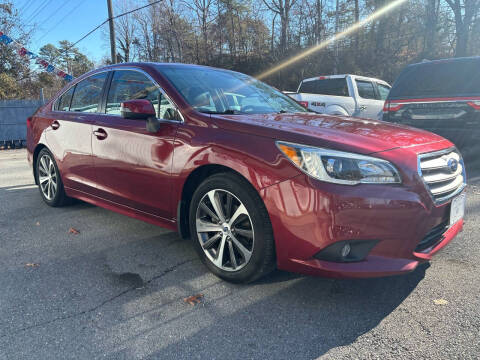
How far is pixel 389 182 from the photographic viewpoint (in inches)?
83.4


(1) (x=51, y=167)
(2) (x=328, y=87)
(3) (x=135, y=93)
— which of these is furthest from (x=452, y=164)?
(2) (x=328, y=87)

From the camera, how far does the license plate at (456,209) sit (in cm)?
240

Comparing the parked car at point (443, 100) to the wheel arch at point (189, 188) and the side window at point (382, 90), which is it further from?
the wheel arch at point (189, 188)

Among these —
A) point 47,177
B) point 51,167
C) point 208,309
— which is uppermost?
point 51,167

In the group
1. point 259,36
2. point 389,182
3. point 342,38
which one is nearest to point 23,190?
point 389,182

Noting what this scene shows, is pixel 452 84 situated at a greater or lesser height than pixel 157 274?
greater

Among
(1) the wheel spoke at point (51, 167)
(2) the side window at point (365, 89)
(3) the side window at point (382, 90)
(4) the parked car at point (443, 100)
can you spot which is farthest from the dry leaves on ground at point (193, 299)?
(3) the side window at point (382, 90)

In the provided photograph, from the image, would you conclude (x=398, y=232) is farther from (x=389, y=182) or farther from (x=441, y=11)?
(x=441, y=11)

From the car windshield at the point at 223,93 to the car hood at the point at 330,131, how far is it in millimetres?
287

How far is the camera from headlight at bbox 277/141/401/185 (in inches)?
82.9

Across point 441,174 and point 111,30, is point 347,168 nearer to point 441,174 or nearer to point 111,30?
point 441,174

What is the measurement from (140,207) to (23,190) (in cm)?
364

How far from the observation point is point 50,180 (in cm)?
458

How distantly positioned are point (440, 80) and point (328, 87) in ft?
11.6
